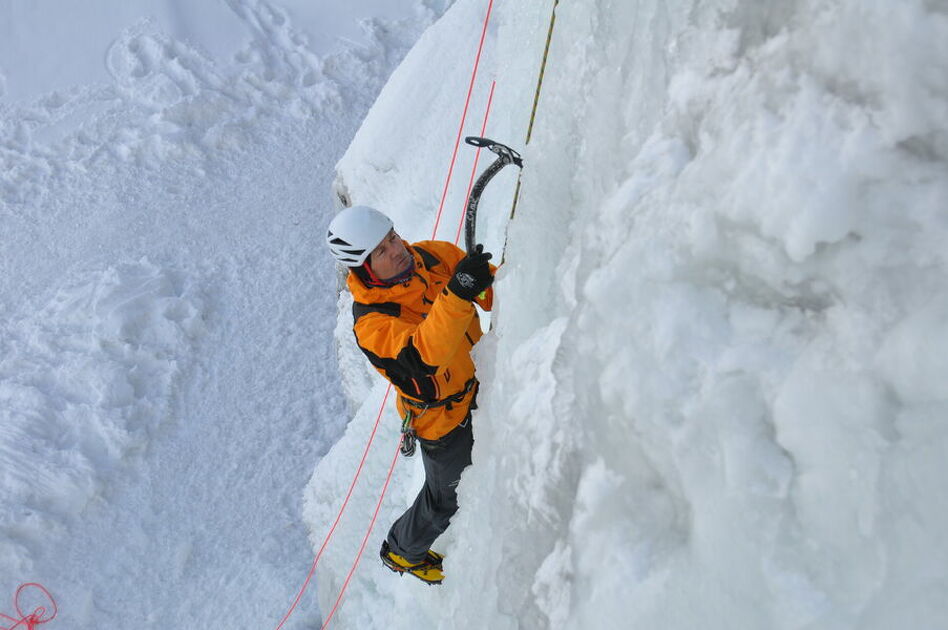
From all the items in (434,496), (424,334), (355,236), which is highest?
(355,236)

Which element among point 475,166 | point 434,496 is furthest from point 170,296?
point 434,496

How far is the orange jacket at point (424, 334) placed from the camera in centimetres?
236

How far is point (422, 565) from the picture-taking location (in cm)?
357

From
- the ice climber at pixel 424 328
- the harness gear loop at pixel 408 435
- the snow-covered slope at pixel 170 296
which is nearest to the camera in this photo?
the ice climber at pixel 424 328

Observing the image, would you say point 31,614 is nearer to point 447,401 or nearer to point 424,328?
point 447,401

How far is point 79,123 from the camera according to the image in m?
10.0

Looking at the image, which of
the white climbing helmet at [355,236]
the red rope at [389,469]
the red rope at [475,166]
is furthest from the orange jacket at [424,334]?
the red rope at [475,166]

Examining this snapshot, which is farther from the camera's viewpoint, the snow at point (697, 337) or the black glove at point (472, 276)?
the black glove at point (472, 276)

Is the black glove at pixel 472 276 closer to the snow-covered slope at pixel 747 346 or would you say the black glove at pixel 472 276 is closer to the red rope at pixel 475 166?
the snow-covered slope at pixel 747 346

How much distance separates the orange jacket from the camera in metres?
2.36

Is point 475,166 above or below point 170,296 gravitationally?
above

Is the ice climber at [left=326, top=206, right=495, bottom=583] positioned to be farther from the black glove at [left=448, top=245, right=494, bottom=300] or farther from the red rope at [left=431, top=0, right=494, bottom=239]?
the red rope at [left=431, top=0, right=494, bottom=239]

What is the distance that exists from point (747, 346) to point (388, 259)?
5.65 feet

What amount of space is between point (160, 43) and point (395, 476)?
8854 mm
